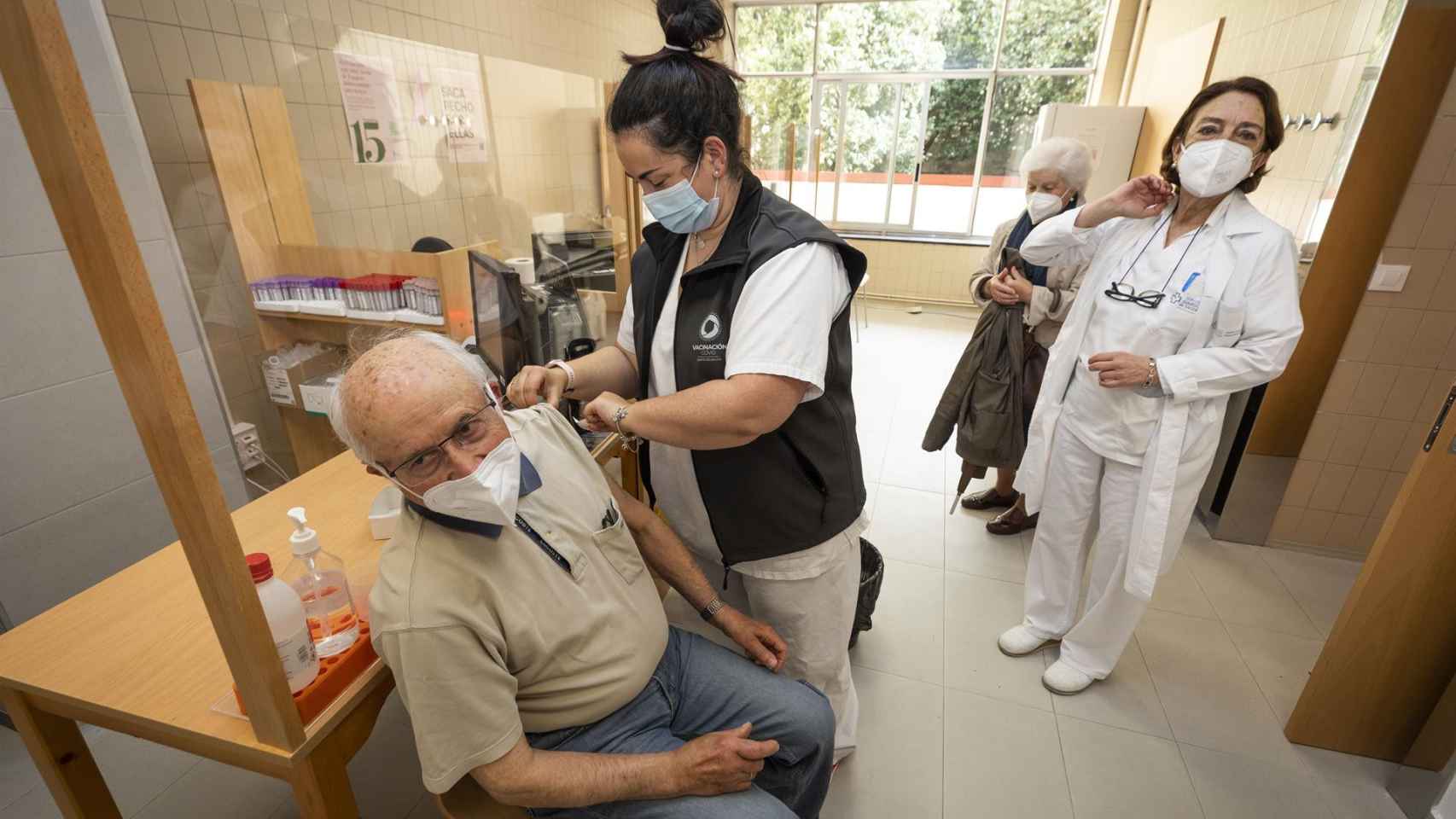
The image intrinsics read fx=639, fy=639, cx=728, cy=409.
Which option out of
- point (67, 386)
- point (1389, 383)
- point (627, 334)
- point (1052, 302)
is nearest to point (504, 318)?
point (627, 334)

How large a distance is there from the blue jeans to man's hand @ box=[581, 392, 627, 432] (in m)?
0.48

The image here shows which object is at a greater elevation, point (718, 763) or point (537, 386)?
point (537, 386)

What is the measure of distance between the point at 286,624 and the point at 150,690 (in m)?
0.33

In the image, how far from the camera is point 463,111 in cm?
288

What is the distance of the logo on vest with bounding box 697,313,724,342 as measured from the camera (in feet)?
3.72

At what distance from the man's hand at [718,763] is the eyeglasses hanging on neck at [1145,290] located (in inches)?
52.5

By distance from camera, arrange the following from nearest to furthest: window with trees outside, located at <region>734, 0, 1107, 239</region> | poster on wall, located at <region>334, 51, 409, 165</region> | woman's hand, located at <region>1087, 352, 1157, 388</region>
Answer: woman's hand, located at <region>1087, 352, 1157, 388</region> → poster on wall, located at <region>334, 51, 409, 165</region> → window with trees outside, located at <region>734, 0, 1107, 239</region>

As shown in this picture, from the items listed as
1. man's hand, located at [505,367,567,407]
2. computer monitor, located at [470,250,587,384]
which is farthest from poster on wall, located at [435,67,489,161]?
man's hand, located at [505,367,567,407]

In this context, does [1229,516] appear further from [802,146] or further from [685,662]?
[802,146]

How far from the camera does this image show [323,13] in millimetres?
2340

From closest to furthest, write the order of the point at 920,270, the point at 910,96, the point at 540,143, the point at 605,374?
the point at 605,374 → the point at 540,143 → the point at 910,96 → the point at 920,270

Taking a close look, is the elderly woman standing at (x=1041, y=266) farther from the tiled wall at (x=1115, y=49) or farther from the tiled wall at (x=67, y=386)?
the tiled wall at (x=1115, y=49)

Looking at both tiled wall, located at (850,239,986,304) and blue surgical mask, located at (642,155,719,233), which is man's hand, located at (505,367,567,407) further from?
tiled wall, located at (850,239,986,304)

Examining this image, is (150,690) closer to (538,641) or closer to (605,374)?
(538,641)
